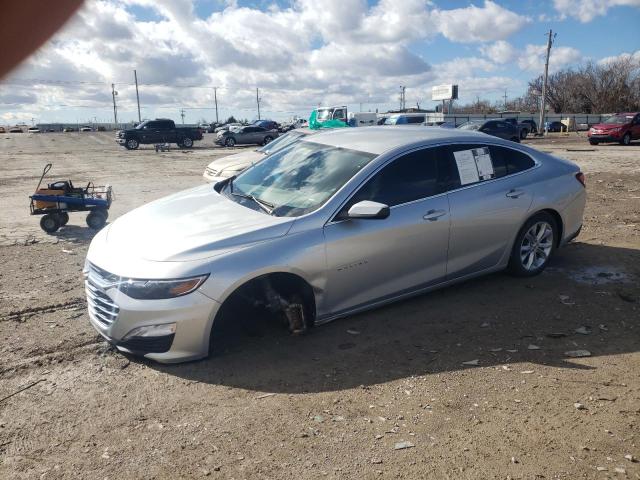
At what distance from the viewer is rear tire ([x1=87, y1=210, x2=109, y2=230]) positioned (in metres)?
8.24

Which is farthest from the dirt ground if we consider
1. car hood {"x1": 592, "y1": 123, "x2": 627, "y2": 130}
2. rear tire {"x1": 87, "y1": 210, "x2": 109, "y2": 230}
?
car hood {"x1": 592, "y1": 123, "x2": 627, "y2": 130}

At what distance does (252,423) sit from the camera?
3.06 m

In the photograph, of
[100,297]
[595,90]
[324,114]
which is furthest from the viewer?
[595,90]

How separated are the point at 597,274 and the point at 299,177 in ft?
11.2

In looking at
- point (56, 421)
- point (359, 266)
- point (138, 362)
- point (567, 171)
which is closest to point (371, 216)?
point (359, 266)

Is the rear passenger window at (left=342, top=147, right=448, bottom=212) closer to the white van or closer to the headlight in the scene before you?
the headlight

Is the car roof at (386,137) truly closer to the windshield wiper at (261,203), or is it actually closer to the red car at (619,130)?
the windshield wiper at (261,203)

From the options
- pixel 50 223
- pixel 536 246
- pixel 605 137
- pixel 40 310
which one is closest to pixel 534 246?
pixel 536 246

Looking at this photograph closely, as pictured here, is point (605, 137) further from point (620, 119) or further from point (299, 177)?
point (299, 177)

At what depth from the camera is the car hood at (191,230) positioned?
3641mm

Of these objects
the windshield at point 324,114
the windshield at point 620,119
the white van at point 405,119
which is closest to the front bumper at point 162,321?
the windshield at point 620,119

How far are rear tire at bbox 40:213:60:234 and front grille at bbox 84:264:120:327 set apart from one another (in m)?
4.65

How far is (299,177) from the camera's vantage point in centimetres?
463

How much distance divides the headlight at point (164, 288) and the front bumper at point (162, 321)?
3 centimetres
